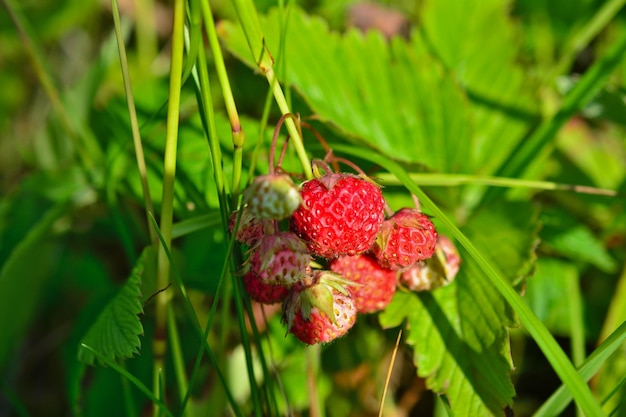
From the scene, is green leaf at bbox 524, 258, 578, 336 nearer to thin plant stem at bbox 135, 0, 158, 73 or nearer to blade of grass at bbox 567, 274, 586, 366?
blade of grass at bbox 567, 274, 586, 366

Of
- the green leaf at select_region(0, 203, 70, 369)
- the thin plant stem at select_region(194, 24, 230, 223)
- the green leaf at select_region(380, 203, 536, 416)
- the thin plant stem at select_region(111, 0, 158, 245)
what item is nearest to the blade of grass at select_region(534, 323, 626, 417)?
the green leaf at select_region(380, 203, 536, 416)

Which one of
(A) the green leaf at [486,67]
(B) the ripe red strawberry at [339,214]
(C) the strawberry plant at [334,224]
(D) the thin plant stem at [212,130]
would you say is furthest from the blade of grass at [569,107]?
(D) the thin plant stem at [212,130]

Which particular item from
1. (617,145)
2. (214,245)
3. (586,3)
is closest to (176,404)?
(214,245)

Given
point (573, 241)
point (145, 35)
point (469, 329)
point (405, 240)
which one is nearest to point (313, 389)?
point (469, 329)

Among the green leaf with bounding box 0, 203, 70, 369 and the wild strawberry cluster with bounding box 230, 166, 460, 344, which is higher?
the wild strawberry cluster with bounding box 230, 166, 460, 344

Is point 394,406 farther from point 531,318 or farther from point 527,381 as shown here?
point 531,318

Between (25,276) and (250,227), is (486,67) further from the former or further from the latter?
(25,276)

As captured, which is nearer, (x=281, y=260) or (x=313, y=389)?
(x=281, y=260)
